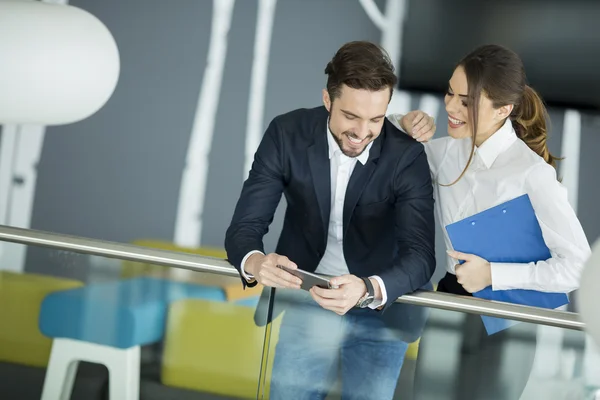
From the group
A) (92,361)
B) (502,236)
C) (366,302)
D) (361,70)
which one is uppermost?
(361,70)

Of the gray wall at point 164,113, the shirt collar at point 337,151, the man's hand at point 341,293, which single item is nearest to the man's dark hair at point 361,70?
the shirt collar at point 337,151

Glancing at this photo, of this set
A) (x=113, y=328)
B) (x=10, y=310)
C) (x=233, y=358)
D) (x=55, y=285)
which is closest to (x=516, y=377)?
(x=233, y=358)

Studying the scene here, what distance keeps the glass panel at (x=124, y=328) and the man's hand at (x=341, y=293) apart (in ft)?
1.12

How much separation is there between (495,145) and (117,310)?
4.21 feet

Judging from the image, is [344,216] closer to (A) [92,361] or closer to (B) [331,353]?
(B) [331,353]

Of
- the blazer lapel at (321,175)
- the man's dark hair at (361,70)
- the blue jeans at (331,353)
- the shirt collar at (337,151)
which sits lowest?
the blue jeans at (331,353)

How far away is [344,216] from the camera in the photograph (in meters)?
2.53

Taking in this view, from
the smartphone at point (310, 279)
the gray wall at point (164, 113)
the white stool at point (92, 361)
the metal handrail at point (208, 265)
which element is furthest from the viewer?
the gray wall at point (164, 113)

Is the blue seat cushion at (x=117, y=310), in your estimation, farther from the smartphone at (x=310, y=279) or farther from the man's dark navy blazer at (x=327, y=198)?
the smartphone at (x=310, y=279)

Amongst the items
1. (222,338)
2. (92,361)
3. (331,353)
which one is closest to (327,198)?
A: (331,353)

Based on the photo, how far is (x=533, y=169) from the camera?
250 centimetres

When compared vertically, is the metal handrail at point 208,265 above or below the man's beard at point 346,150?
below

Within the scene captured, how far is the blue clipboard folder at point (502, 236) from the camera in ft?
8.10

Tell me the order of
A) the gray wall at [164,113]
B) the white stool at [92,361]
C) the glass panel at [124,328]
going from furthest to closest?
the gray wall at [164,113], the white stool at [92,361], the glass panel at [124,328]
